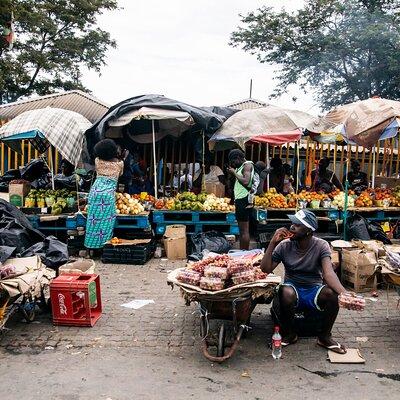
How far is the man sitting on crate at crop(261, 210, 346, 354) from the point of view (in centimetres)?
503

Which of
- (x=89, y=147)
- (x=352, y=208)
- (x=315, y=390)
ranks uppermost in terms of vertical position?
(x=89, y=147)

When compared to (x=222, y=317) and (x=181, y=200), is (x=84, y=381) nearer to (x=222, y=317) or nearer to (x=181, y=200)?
(x=222, y=317)

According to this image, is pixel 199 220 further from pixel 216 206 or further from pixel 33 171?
pixel 33 171

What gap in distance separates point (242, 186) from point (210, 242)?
54.1 inches

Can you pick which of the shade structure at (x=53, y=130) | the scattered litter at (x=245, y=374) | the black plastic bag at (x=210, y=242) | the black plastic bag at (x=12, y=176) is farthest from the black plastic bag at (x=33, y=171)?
the scattered litter at (x=245, y=374)

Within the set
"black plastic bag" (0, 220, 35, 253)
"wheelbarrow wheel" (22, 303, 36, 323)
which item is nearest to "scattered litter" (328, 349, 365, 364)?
"wheelbarrow wheel" (22, 303, 36, 323)

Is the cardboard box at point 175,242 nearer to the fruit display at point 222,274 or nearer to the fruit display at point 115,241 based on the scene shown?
the fruit display at point 115,241

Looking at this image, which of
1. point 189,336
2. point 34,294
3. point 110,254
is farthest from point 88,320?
point 110,254

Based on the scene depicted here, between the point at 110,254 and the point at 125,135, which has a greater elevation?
the point at 125,135

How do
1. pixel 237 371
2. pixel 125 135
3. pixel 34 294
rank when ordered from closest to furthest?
pixel 237 371, pixel 34 294, pixel 125 135

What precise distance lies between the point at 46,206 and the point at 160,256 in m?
2.68

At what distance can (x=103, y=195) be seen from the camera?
29.6 feet

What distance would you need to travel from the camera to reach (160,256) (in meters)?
9.59

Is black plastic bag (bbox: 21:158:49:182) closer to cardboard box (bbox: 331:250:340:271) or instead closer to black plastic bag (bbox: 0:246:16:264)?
black plastic bag (bbox: 0:246:16:264)
